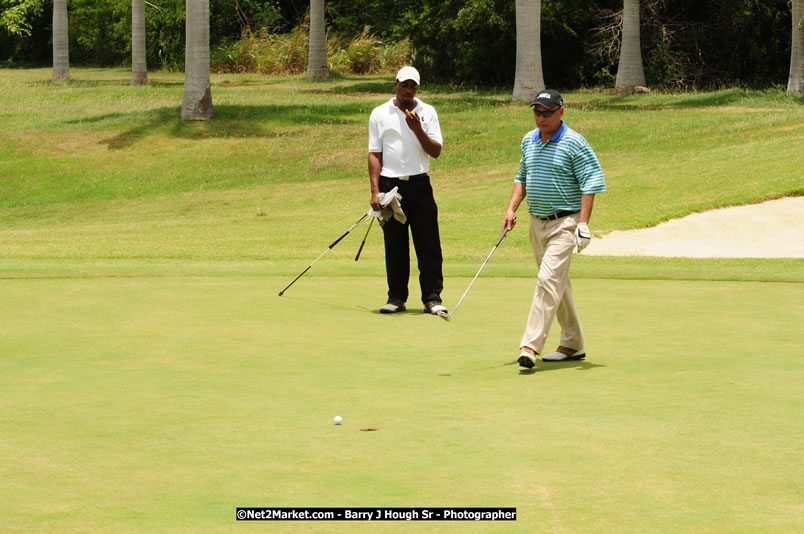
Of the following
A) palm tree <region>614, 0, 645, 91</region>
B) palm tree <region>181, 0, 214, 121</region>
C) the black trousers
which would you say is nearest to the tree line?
palm tree <region>614, 0, 645, 91</region>

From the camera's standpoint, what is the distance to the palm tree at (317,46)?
48562 millimetres

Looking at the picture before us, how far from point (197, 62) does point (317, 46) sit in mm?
16694

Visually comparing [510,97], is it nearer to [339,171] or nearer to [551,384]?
[339,171]

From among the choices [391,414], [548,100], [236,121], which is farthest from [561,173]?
[236,121]

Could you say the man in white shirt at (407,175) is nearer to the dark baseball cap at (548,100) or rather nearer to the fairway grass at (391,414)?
the fairway grass at (391,414)

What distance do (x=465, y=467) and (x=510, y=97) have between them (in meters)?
35.8

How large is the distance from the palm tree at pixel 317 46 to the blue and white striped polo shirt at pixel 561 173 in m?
40.8

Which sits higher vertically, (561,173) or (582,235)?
(561,173)

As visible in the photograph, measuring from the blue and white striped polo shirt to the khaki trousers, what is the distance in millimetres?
114

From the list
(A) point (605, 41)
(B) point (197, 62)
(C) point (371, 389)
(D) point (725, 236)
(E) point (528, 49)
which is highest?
(A) point (605, 41)

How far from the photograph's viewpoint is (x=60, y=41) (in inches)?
1882

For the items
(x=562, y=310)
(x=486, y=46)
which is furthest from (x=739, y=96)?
(x=562, y=310)

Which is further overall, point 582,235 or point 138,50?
point 138,50

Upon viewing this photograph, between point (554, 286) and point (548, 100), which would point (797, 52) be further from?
point (554, 286)
